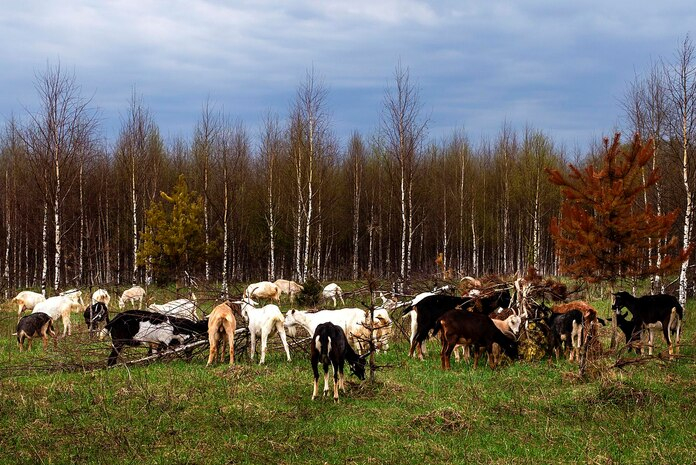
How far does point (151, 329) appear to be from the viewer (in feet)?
43.4

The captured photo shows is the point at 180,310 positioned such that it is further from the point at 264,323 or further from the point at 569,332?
the point at 569,332

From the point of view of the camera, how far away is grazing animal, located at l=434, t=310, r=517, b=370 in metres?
12.1

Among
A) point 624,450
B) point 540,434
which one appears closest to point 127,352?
point 540,434

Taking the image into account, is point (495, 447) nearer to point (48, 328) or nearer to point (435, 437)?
point (435, 437)

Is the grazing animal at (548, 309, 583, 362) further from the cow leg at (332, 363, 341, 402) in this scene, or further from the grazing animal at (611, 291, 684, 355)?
the cow leg at (332, 363, 341, 402)

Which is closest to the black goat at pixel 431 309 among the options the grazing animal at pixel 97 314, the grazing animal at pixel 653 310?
the grazing animal at pixel 653 310

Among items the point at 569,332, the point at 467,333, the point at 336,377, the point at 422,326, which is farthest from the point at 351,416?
the point at 569,332

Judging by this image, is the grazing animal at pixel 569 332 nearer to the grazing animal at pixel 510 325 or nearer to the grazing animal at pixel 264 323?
the grazing animal at pixel 510 325

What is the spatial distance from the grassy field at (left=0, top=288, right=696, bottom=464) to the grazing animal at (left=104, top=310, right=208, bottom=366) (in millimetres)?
1338

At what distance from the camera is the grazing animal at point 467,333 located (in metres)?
12.1

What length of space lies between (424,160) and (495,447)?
47.6m

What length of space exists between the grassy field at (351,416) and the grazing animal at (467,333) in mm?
526

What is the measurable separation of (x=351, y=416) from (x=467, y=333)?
415 cm

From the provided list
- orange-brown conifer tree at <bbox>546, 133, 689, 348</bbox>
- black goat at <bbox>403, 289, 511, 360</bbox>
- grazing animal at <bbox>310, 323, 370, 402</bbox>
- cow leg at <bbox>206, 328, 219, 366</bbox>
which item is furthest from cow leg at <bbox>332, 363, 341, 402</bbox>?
orange-brown conifer tree at <bbox>546, 133, 689, 348</bbox>
